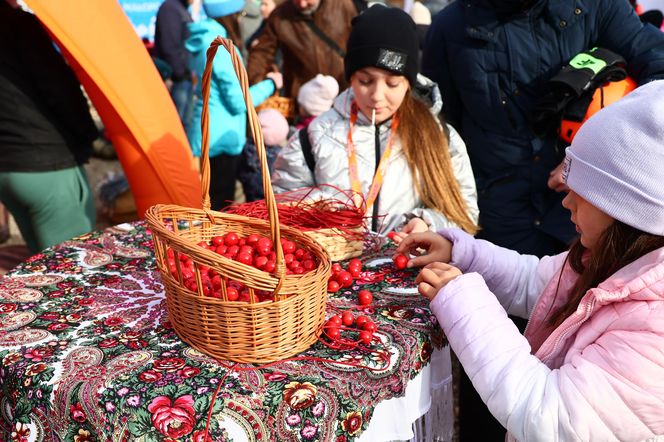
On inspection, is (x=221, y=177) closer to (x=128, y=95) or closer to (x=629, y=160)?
(x=128, y=95)

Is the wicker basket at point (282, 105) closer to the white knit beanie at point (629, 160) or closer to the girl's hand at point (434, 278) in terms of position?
the girl's hand at point (434, 278)

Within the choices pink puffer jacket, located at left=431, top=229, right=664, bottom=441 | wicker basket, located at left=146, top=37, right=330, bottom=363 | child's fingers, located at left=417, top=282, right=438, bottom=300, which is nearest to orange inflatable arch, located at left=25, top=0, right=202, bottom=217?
wicker basket, located at left=146, top=37, right=330, bottom=363

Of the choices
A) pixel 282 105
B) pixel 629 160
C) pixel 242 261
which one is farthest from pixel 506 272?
pixel 282 105

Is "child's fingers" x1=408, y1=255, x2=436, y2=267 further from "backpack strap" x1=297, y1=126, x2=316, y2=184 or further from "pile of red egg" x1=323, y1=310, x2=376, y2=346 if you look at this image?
"backpack strap" x1=297, y1=126, x2=316, y2=184

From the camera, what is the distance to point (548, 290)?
1637 mm

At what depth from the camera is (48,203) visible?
3.13 m

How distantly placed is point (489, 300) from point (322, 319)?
0.41 metres

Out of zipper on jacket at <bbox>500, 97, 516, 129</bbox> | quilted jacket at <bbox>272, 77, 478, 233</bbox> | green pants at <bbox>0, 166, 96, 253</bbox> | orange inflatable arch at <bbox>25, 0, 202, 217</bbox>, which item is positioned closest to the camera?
quilted jacket at <bbox>272, 77, 478, 233</bbox>

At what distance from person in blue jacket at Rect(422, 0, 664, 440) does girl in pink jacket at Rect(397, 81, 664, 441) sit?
1011 mm

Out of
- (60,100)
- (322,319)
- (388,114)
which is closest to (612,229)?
(322,319)

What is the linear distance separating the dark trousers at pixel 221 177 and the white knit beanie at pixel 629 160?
116 inches

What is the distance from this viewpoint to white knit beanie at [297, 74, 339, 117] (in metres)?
3.80

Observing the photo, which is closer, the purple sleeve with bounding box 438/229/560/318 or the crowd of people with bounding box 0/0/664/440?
the crowd of people with bounding box 0/0/664/440

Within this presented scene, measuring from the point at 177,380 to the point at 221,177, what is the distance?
9.41 ft
